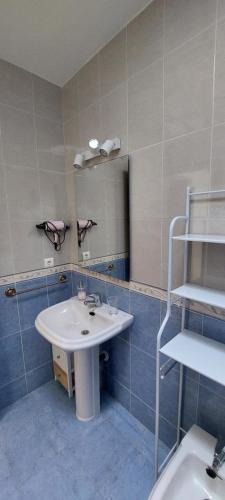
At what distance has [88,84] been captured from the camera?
4.89 ft

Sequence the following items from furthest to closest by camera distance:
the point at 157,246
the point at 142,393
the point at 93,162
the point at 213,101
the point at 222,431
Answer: the point at 93,162, the point at 142,393, the point at 157,246, the point at 222,431, the point at 213,101

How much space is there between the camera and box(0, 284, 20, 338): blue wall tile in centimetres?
159

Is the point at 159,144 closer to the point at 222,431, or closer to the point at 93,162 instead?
the point at 93,162

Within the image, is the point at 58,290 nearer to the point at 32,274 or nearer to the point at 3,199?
the point at 32,274

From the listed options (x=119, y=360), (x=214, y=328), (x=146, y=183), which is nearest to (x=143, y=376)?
(x=119, y=360)

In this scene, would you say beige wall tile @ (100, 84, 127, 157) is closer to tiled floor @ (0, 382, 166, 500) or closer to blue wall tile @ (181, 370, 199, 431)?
→ blue wall tile @ (181, 370, 199, 431)

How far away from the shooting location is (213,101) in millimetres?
906

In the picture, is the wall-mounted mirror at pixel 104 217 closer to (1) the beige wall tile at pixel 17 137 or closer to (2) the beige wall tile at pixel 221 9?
(1) the beige wall tile at pixel 17 137

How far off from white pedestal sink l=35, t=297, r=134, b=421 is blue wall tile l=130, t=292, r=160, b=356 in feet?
0.21

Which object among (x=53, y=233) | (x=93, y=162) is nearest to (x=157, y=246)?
(x=93, y=162)

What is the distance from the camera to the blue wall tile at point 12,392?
1673mm

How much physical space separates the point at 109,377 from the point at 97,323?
569 millimetres

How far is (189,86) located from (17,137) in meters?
1.19

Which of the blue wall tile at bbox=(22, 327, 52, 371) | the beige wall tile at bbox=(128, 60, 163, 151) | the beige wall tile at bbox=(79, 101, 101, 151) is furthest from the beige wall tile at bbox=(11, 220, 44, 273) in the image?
the beige wall tile at bbox=(128, 60, 163, 151)
